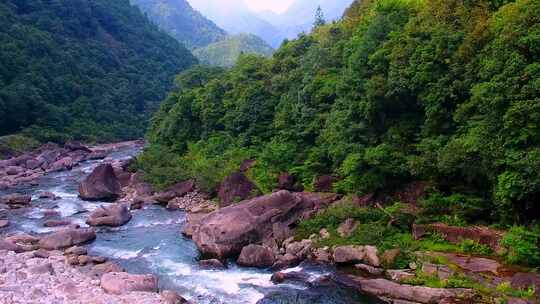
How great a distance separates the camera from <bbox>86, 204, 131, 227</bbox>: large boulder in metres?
34.1

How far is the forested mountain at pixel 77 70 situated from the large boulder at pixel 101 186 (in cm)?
2862

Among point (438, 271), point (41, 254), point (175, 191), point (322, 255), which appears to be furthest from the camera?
point (175, 191)

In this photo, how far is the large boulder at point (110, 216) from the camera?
112 feet

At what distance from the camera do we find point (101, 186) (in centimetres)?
4247

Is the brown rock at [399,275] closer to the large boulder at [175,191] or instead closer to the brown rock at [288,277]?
the brown rock at [288,277]

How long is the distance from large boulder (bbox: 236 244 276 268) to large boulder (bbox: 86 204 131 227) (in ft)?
38.4

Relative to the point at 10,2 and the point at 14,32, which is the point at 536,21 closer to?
the point at 14,32

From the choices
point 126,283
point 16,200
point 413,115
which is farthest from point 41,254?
point 413,115

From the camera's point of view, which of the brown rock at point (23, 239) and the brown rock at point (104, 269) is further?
the brown rock at point (23, 239)

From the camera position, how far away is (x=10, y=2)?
93500mm

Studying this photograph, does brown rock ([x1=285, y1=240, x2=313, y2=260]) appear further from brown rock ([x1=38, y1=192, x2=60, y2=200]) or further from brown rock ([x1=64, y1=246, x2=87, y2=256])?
brown rock ([x1=38, y1=192, x2=60, y2=200])

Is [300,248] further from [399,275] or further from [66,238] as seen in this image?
[66,238]

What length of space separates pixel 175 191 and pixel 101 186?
6.37 metres

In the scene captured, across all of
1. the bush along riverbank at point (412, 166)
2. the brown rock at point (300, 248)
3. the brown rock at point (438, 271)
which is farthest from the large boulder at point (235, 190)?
the brown rock at point (438, 271)
